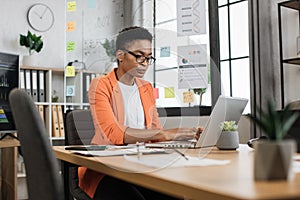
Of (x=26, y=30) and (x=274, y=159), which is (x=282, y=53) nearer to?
(x=274, y=159)

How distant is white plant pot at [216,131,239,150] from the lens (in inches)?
63.4

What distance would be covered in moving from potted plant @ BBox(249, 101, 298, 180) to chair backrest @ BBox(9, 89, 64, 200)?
0.62 metres

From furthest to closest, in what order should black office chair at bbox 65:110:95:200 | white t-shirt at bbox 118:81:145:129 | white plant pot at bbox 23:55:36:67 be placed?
white plant pot at bbox 23:55:36:67 < black office chair at bbox 65:110:95:200 < white t-shirt at bbox 118:81:145:129

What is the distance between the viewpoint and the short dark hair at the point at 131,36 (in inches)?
71.0

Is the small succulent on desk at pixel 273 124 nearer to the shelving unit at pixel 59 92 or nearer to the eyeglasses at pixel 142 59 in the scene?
the eyeglasses at pixel 142 59

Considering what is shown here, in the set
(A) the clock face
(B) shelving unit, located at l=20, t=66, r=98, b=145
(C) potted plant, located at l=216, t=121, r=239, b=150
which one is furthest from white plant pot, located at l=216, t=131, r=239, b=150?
(A) the clock face

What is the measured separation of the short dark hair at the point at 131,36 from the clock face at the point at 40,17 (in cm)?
281

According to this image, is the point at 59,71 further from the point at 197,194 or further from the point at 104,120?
the point at 197,194

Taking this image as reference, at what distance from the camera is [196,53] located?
3.54 m

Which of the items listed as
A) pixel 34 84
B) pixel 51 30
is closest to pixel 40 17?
pixel 51 30

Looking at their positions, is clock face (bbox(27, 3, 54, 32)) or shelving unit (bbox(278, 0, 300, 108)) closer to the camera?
shelving unit (bbox(278, 0, 300, 108))

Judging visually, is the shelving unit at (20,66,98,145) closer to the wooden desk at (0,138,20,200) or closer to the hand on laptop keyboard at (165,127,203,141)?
the wooden desk at (0,138,20,200)

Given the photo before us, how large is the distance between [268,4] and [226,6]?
22.5 inches

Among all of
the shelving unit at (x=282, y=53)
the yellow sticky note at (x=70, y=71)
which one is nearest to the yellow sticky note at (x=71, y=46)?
the yellow sticky note at (x=70, y=71)
